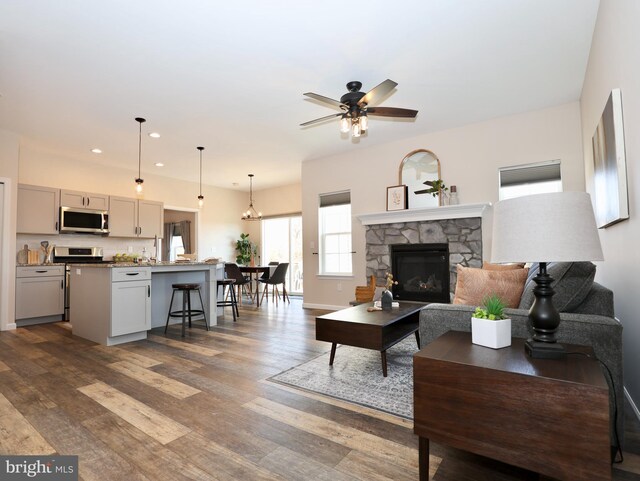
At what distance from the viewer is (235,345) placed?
371 centimetres

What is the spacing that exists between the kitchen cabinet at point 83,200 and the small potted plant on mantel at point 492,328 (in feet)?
21.5

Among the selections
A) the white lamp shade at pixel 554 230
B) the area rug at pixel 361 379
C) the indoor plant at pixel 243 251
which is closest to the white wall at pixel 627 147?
the white lamp shade at pixel 554 230

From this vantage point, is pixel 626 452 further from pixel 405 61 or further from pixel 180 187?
pixel 180 187

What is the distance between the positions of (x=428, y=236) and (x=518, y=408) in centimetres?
399

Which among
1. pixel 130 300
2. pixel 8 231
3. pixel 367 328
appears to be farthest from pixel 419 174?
pixel 8 231

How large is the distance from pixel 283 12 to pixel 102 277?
3.38 m

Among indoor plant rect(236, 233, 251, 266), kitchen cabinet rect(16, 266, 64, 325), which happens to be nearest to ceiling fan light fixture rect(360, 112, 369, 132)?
kitchen cabinet rect(16, 266, 64, 325)

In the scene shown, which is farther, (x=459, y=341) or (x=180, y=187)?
(x=180, y=187)

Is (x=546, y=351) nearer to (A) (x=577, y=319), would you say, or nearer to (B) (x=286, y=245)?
(A) (x=577, y=319)

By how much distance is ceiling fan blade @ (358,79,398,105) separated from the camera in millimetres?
2750

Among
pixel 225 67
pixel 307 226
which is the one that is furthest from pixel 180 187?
pixel 225 67

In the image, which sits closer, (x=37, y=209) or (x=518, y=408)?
(x=518, y=408)

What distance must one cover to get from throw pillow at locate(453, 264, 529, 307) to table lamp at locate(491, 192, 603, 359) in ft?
2.78

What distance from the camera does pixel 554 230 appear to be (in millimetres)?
1276
